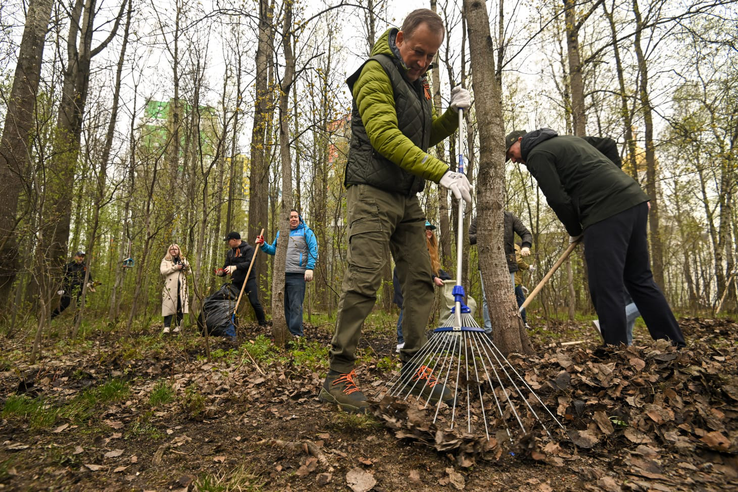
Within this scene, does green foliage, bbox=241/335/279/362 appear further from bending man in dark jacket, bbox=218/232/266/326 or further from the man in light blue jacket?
bending man in dark jacket, bbox=218/232/266/326

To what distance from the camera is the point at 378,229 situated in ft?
8.14

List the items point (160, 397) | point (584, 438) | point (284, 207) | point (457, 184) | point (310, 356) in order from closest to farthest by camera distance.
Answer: point (584, 438) < point (457, 184) < point (160, 397) < point (310, 356) < point (284, 207)

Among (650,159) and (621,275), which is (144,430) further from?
(650,159)

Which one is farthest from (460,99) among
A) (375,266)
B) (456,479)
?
(456,479)

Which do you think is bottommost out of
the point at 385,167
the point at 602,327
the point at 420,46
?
the point at 602,327

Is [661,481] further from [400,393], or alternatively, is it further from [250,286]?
[250,286]

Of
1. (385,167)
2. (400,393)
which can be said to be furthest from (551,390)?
(385,167)

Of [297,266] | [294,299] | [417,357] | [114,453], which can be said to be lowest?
[114,453]

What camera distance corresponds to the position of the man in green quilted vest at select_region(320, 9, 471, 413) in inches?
93.9

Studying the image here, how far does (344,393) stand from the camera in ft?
7.85

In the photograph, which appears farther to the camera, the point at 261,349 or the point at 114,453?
the point at 261,349

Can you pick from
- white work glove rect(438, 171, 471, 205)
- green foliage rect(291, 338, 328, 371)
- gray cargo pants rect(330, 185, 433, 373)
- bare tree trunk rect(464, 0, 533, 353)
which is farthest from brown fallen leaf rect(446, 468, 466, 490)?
green foliage rect(291, 338, 328, 371)

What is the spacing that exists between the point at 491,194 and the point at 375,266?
61.9 inches

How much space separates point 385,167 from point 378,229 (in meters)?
0.41
